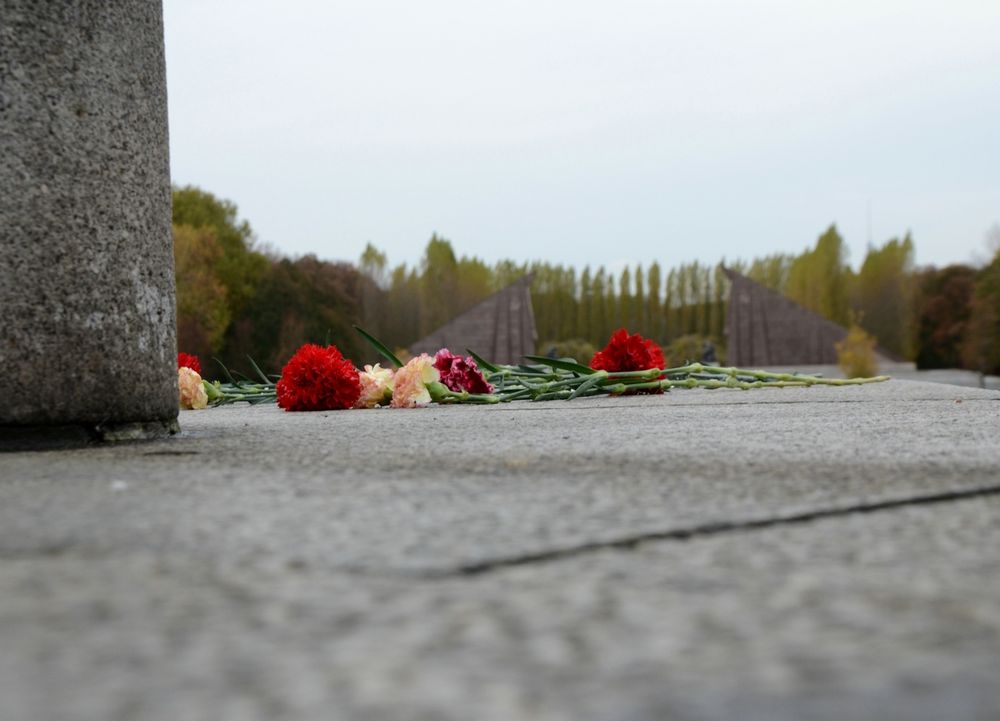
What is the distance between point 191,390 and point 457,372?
53.3 inches

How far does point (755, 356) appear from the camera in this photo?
22.8 metres

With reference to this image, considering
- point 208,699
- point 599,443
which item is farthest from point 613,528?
point 599,443

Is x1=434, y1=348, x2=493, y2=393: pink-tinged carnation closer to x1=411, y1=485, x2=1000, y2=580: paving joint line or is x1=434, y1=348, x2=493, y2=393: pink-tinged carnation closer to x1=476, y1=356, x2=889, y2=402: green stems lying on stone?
x1=476, y1=356, x2=889, y2=402: green stems lying on stone

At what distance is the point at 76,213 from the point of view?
226 cm

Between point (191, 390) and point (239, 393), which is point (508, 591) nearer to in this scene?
point (191, 390)

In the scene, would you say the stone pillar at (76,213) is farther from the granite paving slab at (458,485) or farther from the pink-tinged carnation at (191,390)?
the pink-tinged carnation at (191,390)

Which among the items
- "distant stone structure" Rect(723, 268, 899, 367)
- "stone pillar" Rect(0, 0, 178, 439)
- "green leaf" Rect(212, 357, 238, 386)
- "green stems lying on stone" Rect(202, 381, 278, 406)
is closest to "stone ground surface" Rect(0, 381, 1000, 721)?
"stone pillar" Rect(0, 0, 178, 439)

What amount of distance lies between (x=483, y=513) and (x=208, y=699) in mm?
623

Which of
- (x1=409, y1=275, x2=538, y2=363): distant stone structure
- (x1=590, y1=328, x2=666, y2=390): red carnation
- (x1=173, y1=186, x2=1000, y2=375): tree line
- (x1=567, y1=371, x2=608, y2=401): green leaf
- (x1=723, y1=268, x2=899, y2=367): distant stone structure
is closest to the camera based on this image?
(x1=567, y1=371, x2=608, y2=401): green leaf

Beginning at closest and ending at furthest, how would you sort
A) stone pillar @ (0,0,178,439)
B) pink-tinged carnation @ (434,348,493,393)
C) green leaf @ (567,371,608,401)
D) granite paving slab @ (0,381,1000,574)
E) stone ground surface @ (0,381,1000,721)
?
stone ground surface @ (0,381,1000,721) < granite paving slab @ (0,381,1000,574) < stone pillar @ (0,0,178,439) < green leaf @ (567,371,608,401) < pink-tinged carnation @ (434,348,493,393)

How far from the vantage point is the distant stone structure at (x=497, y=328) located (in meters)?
19.5

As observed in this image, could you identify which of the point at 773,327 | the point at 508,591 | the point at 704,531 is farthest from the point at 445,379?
the point at 773,327

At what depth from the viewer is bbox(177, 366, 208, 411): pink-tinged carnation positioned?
4.61 m

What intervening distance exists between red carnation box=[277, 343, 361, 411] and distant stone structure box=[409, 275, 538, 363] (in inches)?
588
